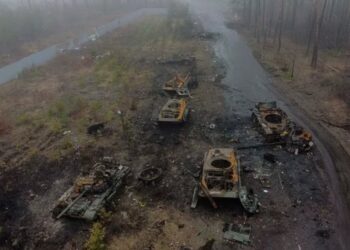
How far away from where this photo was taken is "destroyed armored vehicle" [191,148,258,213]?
1238 cm

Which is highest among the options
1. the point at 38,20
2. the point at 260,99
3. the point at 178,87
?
the point at 38,20

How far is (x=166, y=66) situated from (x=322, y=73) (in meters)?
11.5

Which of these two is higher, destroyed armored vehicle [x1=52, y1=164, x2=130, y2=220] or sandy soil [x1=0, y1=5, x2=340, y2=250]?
destroyed armored vehicle [x1=52, y1=164, x2=130, y2=220]

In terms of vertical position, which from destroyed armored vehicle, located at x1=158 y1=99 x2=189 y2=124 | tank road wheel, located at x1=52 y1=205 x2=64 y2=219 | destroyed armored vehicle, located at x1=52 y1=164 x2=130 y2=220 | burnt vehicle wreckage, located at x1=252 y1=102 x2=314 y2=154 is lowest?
burnt vehicle wreckage, located at x1=252 y1=102 x2=314 y2=154

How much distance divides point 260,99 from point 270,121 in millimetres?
4067

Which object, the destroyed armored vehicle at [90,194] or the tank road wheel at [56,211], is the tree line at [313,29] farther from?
the tank road wheel at [56,211]

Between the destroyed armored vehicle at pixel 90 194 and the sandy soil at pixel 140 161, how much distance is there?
41 centimetres

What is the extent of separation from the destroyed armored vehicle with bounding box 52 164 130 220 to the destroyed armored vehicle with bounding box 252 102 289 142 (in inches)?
272

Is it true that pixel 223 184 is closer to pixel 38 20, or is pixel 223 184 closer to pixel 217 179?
pixel 217 179

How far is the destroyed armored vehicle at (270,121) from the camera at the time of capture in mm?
16516

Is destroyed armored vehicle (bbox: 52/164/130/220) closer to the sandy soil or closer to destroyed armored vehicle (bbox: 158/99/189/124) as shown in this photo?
the sandy soil

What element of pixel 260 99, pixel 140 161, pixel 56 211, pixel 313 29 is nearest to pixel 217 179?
pixel 140 161

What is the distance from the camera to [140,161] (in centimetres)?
1595

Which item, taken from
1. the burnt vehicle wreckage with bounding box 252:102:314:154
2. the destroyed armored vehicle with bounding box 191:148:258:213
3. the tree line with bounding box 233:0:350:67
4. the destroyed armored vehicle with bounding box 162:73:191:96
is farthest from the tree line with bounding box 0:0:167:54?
the destroyed armored vehicle with bounding box 191:148:258:213
